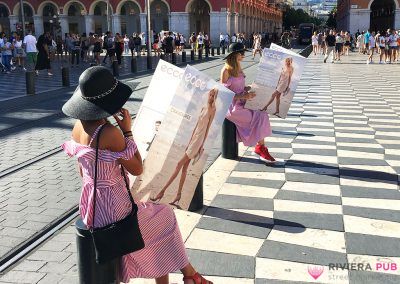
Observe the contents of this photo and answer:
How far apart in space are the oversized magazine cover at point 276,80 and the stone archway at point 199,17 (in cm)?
4322

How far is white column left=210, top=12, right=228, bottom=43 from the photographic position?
45031 millimetres

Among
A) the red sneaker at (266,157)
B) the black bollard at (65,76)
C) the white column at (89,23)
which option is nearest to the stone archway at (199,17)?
the white column at (89,23)

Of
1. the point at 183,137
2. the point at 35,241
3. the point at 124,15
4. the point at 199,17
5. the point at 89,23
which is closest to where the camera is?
the point at 183,137

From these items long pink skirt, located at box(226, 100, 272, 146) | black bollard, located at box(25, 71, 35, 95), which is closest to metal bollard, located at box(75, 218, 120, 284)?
long pink skirt, located at box(226, 100, 272, 146)

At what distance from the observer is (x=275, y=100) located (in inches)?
261

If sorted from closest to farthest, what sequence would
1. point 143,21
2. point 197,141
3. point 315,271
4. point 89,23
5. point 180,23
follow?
point 197,141 → point 315,271 → point 180,23 → point 143,21 → point 89,23

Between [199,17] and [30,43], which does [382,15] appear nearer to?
[199,17]

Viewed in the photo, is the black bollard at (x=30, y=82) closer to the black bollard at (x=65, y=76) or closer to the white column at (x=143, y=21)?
the black bollard at (x=65, y=76)

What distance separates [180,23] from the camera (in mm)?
45750

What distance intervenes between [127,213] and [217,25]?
143 ft

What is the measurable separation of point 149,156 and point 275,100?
3.48 meters

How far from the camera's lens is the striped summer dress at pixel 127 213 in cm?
297

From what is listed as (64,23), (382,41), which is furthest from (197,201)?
(64,23)

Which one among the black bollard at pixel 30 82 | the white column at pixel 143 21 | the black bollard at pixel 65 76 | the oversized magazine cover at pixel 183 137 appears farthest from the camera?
the white column at pixel 143 21
